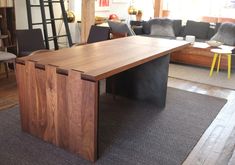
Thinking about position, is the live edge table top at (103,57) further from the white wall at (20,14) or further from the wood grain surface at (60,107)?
the white wall at (20,14)

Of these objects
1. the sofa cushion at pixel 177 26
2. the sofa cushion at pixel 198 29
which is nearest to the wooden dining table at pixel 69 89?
the sofa cushion at pixel 198 29

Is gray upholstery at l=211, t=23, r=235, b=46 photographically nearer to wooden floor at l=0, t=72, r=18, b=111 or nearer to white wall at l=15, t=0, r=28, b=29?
white wall at l=15, t=0, r=28, b=29

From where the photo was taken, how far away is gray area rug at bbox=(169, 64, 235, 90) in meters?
4.55

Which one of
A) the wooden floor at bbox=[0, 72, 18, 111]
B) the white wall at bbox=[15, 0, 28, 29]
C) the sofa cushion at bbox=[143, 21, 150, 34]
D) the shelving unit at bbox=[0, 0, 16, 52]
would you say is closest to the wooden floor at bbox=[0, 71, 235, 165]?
the wooden floor at bbox=[0, 72, 18, 111]

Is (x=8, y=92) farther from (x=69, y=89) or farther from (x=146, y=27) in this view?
(x=146, y=27)

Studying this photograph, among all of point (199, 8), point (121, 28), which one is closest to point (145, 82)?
point (121, 28)

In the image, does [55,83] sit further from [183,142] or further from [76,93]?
[183,142]

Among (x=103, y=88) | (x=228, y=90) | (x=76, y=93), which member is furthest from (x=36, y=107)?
(x=228, y=90)

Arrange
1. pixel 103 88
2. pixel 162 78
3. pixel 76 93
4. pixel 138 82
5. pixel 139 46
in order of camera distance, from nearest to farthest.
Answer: pixel 76 93 < pixel 139 46 < pixel 162 78 < pixel 138 82 < pixel 103 88

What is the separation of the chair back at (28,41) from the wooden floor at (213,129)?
0.53 m

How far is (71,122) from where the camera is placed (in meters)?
2.31

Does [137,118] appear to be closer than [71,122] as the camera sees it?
No

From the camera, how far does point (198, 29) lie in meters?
6.43

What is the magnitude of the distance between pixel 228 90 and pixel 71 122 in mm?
2880
